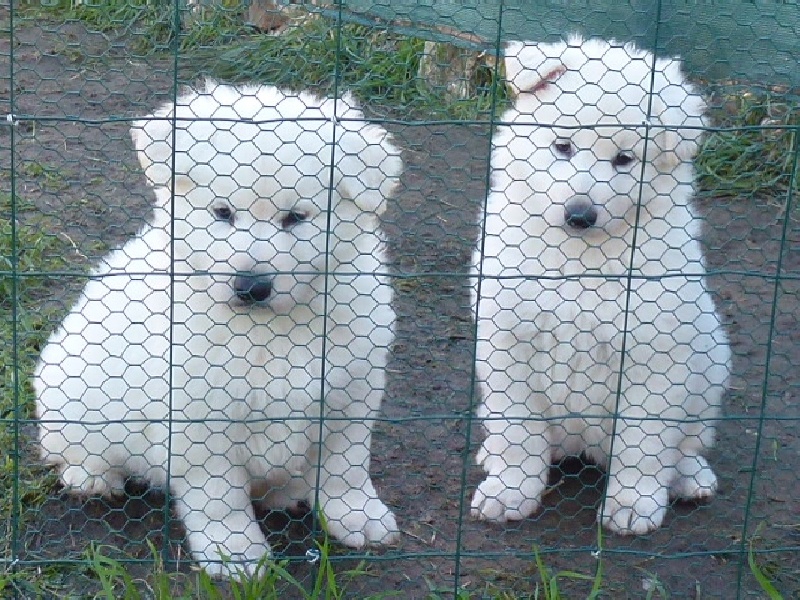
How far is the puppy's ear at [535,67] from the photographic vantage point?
3438 millimetres

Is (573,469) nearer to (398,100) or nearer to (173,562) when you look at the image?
(173,562)

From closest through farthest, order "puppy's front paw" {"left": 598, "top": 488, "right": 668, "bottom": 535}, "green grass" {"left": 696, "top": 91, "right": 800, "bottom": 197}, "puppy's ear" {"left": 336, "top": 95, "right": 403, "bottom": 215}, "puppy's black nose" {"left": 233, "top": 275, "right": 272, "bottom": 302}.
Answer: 1. "puppy's black nose" {"left": 233, "top": 275, "right": 272, "bottom": 302}
2. "puppy's ear" {"left": 336, "top": 95, "right": 403, "bottom": 215}
3. "puppy's front paw" {"left": 598, "top": 488, "right": 668, "bottom": 535}
4. "green grass" {"left": 696, "top": 91, "right": 800, "bottom": 197}

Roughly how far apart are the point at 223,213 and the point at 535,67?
1101 mm

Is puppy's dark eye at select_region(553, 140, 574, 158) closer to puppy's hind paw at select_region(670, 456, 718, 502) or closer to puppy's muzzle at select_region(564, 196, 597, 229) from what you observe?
puppy's muzzle at select_region(564, 196, 597, 229)

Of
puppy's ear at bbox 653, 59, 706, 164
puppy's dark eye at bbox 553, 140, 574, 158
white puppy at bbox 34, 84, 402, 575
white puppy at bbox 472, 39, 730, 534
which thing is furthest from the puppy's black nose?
puppy's ear at bbox 653, 59, 706, 164

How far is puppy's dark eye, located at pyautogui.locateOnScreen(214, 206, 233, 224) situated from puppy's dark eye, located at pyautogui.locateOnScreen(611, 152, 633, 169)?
1.21m

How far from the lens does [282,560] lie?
320cm

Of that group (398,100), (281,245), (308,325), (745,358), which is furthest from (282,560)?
(398,100)

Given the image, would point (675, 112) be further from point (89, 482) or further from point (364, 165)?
point (89, 482)

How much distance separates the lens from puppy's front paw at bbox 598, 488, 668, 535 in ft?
11.7

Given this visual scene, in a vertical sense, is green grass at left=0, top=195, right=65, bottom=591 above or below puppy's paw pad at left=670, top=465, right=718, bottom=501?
above

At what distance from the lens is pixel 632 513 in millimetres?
3588

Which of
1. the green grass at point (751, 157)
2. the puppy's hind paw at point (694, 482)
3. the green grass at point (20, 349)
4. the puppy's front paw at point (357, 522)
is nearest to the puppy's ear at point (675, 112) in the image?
the puppy's hind paw at point (694, 482)

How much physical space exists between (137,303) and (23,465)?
92 cm
